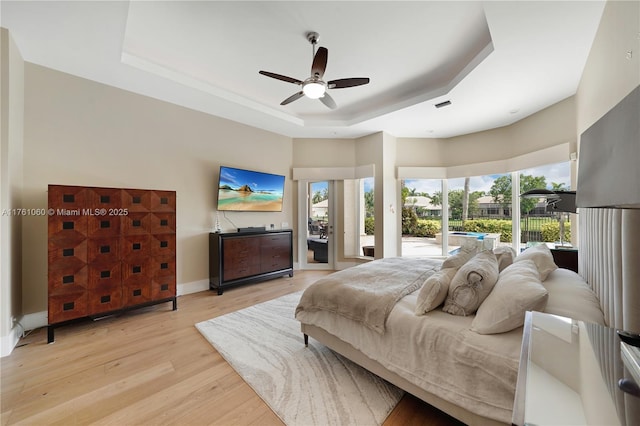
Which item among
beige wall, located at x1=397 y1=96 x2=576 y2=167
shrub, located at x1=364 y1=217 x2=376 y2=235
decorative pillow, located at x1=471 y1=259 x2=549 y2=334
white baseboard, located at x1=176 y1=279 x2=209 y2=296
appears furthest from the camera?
shrub, located at x1=364 y1=217 x2=376 y2=235

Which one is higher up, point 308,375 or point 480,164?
point 480,164

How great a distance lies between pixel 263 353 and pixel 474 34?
3.80 meters

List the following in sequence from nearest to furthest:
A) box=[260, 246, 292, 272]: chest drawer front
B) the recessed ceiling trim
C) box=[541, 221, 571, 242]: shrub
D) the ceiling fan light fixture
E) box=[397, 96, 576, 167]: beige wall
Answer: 1. the ceiling fan light fixture
2. the recessed ceiling trim
3. box=[397, 96, 576, 167]: beige wall
4. box=[541, 221, 571, 242]: shrub
5. box=[260, 246, 292, 272]: chest drawer front

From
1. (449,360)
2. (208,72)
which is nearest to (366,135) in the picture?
(208,72)

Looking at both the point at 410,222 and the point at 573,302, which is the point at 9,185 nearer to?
the point at 573,302

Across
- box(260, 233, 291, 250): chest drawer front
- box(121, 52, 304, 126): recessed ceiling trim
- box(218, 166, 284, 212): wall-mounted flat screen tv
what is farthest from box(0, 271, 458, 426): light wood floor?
box(121, 52, 304, 126): recessed ceiling trim

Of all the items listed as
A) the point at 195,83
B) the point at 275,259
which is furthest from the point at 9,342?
the point at 195,83

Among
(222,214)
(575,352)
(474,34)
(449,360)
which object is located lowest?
(449,360)

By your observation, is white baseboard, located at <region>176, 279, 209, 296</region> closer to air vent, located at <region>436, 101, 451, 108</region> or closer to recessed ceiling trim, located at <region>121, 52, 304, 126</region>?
recessed ceiling trim, located at <region>121, 52, 304, 126</region>

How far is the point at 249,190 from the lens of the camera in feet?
14.9

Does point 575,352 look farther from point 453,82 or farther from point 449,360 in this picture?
point 453,82

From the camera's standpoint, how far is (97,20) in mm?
2188

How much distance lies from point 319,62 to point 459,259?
2.23 metres

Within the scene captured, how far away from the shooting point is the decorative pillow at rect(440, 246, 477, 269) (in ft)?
6.90
